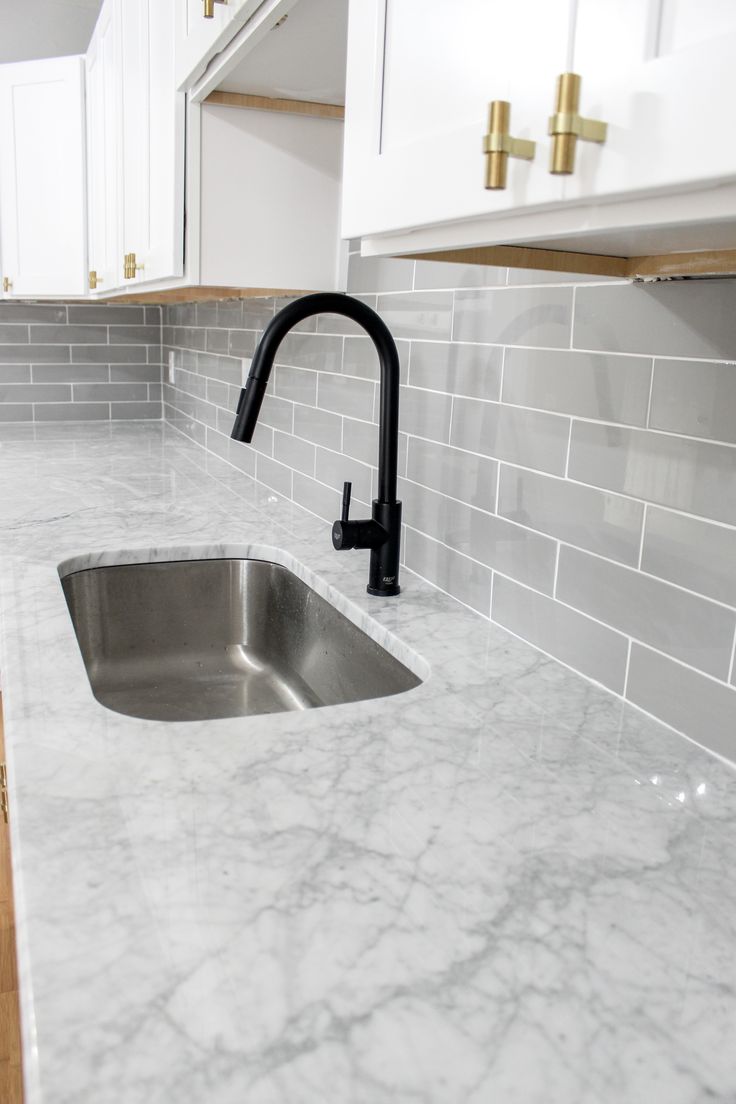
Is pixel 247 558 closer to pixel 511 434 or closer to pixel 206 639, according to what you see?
pixel 206 639

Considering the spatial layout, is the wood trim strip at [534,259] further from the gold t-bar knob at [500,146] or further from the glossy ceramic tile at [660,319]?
the gold t-bar knob at [500,146]

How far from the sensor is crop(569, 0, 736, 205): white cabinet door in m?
0.43

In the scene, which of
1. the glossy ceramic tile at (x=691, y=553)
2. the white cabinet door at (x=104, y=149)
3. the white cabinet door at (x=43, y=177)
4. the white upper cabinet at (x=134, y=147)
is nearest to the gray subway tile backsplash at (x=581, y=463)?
the glossy ceramic tile at (x=691, y=553)

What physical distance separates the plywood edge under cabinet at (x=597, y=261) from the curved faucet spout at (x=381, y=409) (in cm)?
35

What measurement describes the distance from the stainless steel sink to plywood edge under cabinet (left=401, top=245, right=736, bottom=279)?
0.65m

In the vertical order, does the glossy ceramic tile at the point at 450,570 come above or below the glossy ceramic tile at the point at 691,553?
below

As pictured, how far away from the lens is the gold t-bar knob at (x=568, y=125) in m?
0.51

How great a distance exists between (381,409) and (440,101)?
613 mm

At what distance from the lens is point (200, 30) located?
1.35 meters

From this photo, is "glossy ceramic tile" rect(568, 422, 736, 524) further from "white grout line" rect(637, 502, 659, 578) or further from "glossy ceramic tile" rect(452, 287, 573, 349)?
"glossy ceramic tile" rect(452, 287, 573, 349)

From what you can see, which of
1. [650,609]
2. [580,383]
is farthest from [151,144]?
[650,609]

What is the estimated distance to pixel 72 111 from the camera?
280 cm

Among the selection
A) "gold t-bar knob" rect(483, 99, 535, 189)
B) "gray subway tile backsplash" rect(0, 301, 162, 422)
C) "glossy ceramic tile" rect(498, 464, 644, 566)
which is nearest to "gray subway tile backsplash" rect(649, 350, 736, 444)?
"glossy ceramic tile" rect(498, 464, 644, 566)

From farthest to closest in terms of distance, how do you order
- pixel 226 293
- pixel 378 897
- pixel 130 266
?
pixel 130 266 < pixel 226 293 < pixel 378 897
